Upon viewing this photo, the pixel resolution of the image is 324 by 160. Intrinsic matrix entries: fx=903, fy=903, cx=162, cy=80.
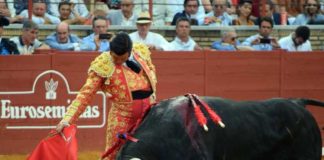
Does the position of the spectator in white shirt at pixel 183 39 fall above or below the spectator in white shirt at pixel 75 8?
below

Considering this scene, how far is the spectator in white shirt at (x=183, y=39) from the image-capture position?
10.9 metres

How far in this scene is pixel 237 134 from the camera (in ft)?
20.5

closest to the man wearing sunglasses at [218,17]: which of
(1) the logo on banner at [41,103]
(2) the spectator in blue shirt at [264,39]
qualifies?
(2) the spectator in blue shirt at [264,39]

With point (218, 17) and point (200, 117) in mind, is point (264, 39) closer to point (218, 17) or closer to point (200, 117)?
point (218, 17)

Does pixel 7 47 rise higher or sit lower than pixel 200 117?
higher

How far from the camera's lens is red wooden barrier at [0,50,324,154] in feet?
34.5

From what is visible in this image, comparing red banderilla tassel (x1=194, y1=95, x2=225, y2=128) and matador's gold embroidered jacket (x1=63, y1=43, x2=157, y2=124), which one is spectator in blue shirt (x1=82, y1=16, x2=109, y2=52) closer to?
matador's gold embroidered jacket (x1=63, y1=43, x2=157, y2=124)

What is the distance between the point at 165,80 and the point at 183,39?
55 centimetres

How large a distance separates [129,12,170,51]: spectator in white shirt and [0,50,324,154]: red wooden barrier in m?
0.14

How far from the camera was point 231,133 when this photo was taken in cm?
624

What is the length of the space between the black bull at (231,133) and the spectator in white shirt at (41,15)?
16.9 ft

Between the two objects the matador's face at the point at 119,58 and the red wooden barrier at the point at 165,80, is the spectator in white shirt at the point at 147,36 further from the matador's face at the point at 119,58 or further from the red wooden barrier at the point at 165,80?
the matador's face at the point at 119,58

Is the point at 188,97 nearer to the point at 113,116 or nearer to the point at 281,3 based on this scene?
the point at 113,116

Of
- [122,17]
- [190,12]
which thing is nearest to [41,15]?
[122,17]
